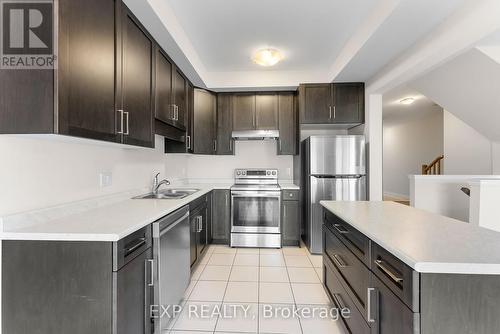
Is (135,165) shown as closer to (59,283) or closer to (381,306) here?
(59,283)

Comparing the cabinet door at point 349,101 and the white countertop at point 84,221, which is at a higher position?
the cabinet door at point 349,101

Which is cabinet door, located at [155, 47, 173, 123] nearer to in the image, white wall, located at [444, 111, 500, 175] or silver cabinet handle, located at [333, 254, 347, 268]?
silver cabinet handle, located at [333, 254, 347, 268]

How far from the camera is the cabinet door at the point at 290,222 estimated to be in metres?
3.53

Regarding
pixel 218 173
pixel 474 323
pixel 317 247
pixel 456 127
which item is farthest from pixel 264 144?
pixel 456 127

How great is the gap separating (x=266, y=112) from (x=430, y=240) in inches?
118

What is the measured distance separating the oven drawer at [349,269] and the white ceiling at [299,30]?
177cm

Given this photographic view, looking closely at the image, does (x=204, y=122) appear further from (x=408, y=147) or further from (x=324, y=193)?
(x=408, y=147)

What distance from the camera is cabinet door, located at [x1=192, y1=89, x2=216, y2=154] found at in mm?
3580

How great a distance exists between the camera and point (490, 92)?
9.02 ft

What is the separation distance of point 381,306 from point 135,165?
234 centimetres

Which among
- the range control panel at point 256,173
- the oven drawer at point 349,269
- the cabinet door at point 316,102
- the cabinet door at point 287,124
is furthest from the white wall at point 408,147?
the oven drawer at point 349,269

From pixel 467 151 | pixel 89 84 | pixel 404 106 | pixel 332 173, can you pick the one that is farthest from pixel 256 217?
pixel 404 106

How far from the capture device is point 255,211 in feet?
11.5

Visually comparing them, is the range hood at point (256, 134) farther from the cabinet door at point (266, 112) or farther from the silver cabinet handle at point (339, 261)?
the silver cabinet handle at point (339, 261)
